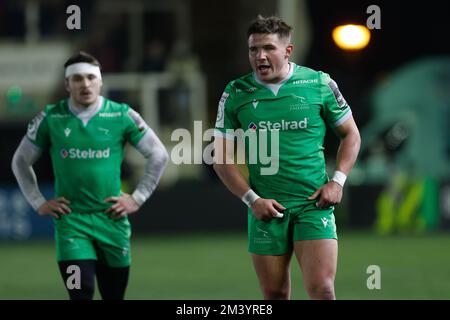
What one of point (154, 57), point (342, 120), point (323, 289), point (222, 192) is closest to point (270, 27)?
point (342, 120)

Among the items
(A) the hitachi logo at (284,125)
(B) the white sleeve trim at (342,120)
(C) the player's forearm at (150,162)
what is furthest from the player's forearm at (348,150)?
(C) the player's forearm at (150,162)

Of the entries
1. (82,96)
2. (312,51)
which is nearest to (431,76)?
(312,51)

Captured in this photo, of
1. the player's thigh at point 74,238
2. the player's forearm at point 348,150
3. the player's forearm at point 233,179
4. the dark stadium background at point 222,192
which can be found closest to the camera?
the player's forearm at point 233,179

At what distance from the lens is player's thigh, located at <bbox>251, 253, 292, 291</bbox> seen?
332 inches

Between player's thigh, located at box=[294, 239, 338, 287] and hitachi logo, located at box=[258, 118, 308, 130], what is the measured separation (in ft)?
2.49

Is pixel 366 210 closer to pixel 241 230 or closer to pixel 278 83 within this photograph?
pixel 241 230

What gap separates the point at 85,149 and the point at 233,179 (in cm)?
164

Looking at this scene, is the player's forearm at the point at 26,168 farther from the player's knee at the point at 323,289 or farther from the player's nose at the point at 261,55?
the player's knee at the point at 323,289

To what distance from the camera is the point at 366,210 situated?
71.8 ft

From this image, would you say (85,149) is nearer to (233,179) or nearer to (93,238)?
(93,238)

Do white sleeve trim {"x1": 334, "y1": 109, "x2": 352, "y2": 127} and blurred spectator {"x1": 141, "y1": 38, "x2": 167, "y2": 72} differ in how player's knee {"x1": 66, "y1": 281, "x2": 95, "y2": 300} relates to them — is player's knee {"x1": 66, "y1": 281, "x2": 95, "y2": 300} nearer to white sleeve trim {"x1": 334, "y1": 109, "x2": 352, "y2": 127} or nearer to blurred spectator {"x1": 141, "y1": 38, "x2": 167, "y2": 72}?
white sleeve trim {"x1": 334, "y1": 109, "x2": 352, "y2": 127}

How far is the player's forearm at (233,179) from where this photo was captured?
27.7 feet

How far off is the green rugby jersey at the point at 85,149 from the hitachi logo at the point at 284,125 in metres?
1.69

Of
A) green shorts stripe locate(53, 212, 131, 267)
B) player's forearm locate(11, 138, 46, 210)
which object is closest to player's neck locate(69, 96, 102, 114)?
player's forearm locate(11, 138, 46, 210)
